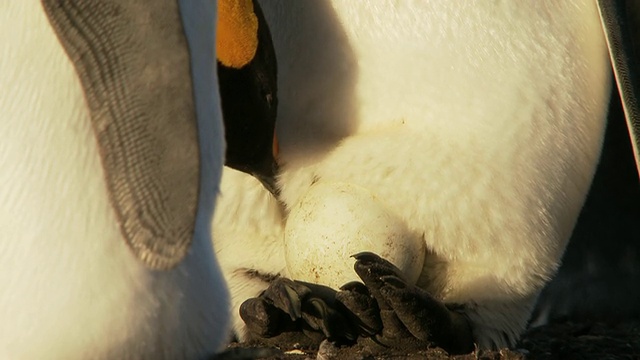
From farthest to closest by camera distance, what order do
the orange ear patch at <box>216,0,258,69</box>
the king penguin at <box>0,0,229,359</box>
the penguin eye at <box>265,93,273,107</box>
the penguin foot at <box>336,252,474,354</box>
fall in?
the penguin eye at <box>265,93,273,107</box>, the orange ear patch at <box>216,0,258,69</box>, the penguin foot at <box>336,252,474,354</box>, the king penguin at <box>0,0,229,359</box>

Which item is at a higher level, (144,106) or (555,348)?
(144,106)

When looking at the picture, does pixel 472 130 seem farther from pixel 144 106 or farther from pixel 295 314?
pixel 144 106

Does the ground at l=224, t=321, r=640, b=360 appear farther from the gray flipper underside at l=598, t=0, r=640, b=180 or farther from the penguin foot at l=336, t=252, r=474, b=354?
the gray flipper underside at l=598, t=0, r=640, b=180

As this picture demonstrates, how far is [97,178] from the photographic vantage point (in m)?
1.53

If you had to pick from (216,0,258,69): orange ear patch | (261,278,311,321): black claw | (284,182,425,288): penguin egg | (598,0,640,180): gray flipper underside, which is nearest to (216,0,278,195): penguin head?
(216,0,258,69): orange ear patch

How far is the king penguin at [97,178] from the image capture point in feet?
4.96

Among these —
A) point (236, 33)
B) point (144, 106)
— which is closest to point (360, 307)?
point (236, 33)

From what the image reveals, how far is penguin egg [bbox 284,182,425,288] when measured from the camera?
223cm

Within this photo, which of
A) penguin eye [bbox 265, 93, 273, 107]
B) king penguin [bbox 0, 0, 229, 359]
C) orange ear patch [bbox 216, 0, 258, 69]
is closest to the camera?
king penguin [bbox 0, 0, 229, 359]

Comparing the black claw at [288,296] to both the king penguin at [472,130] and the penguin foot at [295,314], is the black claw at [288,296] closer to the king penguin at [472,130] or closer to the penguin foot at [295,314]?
the penguin foot at [295,314]

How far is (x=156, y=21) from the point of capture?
5.06ft

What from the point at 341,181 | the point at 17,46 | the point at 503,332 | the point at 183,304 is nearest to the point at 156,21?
the point at 17,46

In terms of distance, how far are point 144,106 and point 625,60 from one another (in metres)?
1.09

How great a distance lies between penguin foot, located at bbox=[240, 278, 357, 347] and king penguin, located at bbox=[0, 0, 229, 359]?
531mm
